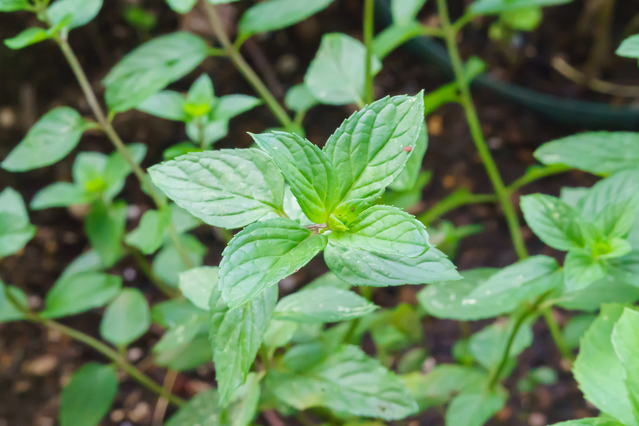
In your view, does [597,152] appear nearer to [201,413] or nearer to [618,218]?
[618,218]

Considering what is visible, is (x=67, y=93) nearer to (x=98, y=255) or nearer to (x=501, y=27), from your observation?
(x=98, y=255)

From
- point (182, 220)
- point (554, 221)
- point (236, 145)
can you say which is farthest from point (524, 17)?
point (182, 220)

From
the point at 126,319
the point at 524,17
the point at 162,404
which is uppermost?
the point at 524,17

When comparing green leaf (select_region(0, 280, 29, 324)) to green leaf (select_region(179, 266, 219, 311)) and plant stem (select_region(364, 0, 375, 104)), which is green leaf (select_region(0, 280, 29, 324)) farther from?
plant stem (select_region(364, 0, 375, 104))

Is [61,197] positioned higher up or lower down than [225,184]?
A: lower down

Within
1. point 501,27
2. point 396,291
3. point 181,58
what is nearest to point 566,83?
point 501,27

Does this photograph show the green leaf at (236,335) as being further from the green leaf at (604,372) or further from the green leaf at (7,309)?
the green leaf at (7,309)

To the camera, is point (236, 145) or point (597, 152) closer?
point (597, 152)

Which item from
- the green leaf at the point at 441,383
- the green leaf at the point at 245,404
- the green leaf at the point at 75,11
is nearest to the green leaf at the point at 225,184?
the green leaf at the point at 245,404
